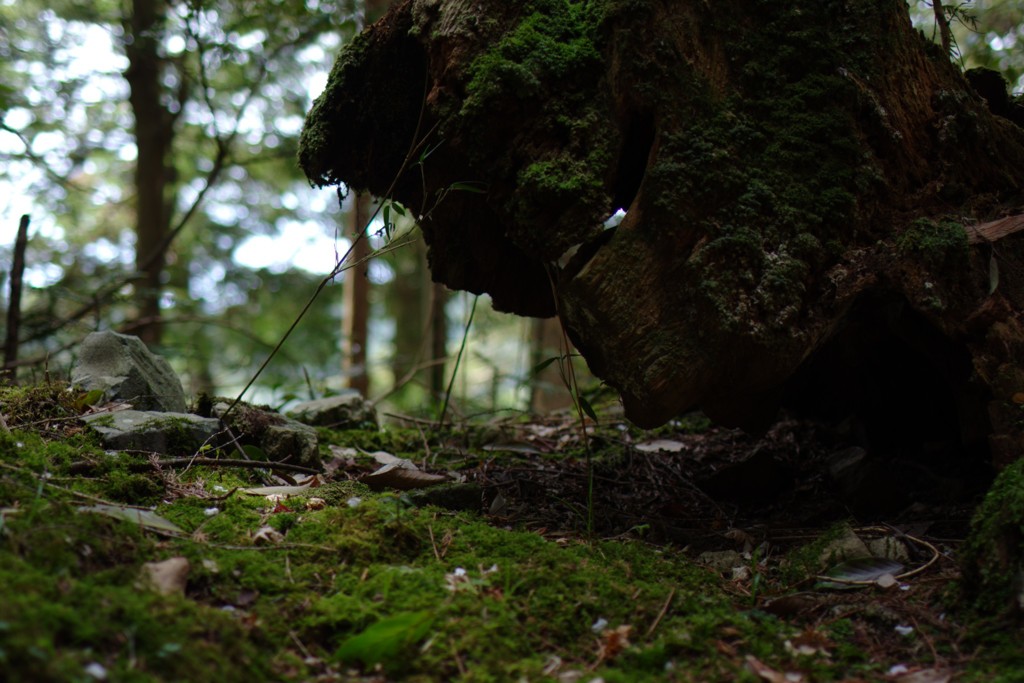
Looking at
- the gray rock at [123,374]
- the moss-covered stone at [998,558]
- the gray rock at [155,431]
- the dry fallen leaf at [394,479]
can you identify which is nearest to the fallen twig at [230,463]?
the gray rock at [155,431]

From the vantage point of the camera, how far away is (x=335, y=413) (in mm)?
5234

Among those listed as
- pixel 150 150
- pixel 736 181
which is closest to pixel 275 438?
pixel 736 181

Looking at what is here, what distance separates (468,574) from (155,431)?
1.91 meters

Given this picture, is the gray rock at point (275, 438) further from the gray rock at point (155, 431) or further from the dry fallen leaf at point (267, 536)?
the dry fallen leaf at point (267, 536)

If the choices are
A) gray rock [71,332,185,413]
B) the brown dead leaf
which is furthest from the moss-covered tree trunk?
gray rock [71,332,185,413]

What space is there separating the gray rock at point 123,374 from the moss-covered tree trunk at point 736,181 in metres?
2.31

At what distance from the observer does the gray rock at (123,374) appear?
4.07 meters

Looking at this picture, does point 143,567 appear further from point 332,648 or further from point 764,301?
point 764,301

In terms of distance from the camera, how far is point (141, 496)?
2.93m

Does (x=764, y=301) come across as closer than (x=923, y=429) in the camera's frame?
Yes

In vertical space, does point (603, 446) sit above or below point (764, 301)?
below

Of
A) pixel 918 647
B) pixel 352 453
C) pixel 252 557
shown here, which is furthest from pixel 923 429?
pixel 252 557

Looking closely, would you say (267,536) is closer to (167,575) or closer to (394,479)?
(167,575)

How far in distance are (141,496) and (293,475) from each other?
83cm
